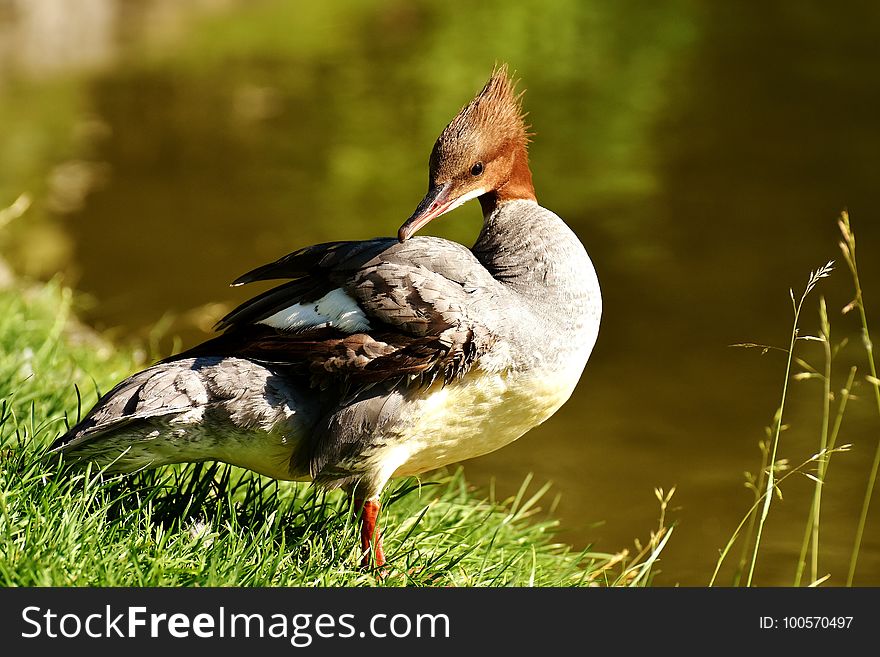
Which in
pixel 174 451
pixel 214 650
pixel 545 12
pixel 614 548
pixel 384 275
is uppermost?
pixel 545 12

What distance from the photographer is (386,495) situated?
12.1 ft

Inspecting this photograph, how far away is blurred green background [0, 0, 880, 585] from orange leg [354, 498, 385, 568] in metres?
1.64

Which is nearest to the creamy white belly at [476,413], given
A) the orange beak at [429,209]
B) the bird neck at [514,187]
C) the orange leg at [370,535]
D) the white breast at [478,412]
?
the white breast at [478,412]

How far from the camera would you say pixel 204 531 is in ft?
10.5

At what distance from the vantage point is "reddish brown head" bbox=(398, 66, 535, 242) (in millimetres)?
3369

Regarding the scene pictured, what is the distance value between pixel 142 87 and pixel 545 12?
9.54 metres

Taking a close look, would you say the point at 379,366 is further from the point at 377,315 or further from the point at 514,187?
the point at 514,187

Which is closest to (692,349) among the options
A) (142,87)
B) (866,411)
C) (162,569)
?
(866,411)

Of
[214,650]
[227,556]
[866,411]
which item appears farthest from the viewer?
[866,411]

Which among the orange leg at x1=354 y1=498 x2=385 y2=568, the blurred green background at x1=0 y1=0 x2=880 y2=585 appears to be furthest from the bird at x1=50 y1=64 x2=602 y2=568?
the blurred green background at x1=0 y1=0 x2=880 y2=585

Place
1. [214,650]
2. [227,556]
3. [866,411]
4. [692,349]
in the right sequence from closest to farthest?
[214,650]
[227,556]
[866,411]
[692,349]

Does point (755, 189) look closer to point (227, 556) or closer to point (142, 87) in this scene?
point (142, 87)

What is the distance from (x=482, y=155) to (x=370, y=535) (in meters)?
1.15

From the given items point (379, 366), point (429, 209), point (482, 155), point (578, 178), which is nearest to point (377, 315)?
point (379, 366)
